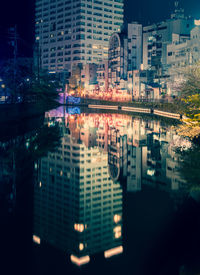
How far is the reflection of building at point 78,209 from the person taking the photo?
7.86m

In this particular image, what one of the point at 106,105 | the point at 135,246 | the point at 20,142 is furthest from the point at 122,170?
the point at 106,105

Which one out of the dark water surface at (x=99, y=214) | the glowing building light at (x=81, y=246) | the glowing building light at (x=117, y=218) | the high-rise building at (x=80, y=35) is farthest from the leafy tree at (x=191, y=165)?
the high-rise building at (x=80, y=35)

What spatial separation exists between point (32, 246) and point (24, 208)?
2770 mm

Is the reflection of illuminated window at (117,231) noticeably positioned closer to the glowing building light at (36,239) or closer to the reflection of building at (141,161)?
the glowing building light at (36,239)

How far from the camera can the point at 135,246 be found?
7.67 meters

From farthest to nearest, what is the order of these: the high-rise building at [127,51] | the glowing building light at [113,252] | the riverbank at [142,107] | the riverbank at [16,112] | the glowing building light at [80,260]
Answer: the high-rise building at [127,51], the riverbank at [142,107], the riverbank at [16,112], the glowing building light at [113,252], the glowing building light at [80,260]

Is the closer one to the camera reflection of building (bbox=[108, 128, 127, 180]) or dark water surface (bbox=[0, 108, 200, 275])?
dark water surface (bbox=[0, 108, 200, 275])

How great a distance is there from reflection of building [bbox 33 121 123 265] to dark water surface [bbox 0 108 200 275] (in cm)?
2

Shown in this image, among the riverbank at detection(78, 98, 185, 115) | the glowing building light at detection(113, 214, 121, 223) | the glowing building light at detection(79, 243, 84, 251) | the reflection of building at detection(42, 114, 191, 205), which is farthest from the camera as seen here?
the riverbank at detection(78, 98, 185, 115)

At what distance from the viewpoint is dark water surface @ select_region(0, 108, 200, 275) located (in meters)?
6.95

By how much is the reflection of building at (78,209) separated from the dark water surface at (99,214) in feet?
0.06

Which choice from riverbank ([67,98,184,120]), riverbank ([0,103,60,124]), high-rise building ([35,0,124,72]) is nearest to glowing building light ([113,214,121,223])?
riverbank ([0,103,60,124])

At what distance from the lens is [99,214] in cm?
983

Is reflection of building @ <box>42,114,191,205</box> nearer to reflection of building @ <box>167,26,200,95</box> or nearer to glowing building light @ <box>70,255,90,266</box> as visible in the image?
glowing building light @ <box>70,255,90,266</box>
